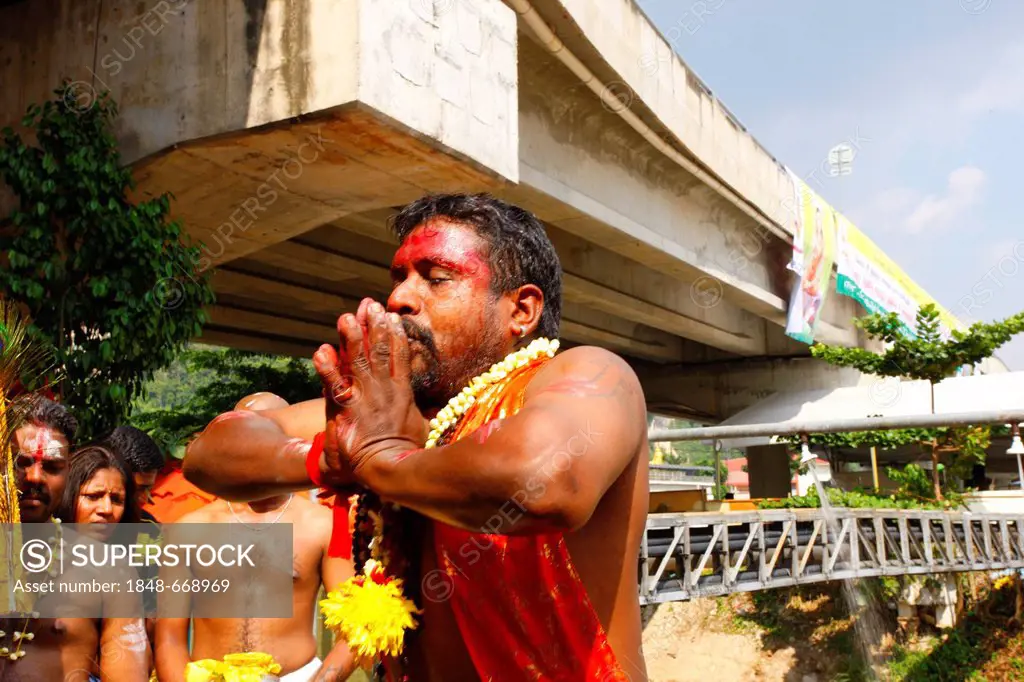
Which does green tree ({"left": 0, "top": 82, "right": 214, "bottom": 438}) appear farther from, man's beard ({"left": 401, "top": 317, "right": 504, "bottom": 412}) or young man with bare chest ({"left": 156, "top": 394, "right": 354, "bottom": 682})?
man's beard ({"left": 401, "top": 317, "right": 504, "bottom": 412})

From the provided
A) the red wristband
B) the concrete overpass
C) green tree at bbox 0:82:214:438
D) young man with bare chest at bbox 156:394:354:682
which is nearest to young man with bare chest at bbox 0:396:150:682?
young man with bare chest at bbox 156:394:354:682

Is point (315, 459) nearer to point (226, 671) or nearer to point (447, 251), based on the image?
point (447, 251)

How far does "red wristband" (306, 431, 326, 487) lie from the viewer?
1707mm

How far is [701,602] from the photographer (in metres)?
20.6

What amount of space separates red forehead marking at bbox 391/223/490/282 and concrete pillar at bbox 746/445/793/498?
22.3 metres

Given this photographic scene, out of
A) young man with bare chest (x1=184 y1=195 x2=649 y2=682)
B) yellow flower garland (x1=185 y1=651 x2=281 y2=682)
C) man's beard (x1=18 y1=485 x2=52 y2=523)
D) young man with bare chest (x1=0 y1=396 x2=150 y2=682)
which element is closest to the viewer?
young man with bare chest (x1=184 y1=195 x2=649 y2=682)

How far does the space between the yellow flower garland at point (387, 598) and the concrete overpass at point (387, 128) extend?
4.37 m

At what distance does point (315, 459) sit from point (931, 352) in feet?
61.1

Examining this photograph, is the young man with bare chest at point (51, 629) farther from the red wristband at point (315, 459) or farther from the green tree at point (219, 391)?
the green tree at point (219, 391)

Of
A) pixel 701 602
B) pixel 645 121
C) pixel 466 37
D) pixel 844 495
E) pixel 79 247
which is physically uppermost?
pixel 645 121

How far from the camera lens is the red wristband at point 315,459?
5.60 ft

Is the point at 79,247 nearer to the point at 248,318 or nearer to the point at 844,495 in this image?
the point at 248,318

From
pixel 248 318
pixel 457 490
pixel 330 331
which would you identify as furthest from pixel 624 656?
pixel 330 331

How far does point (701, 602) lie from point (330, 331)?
1038 centimetres
